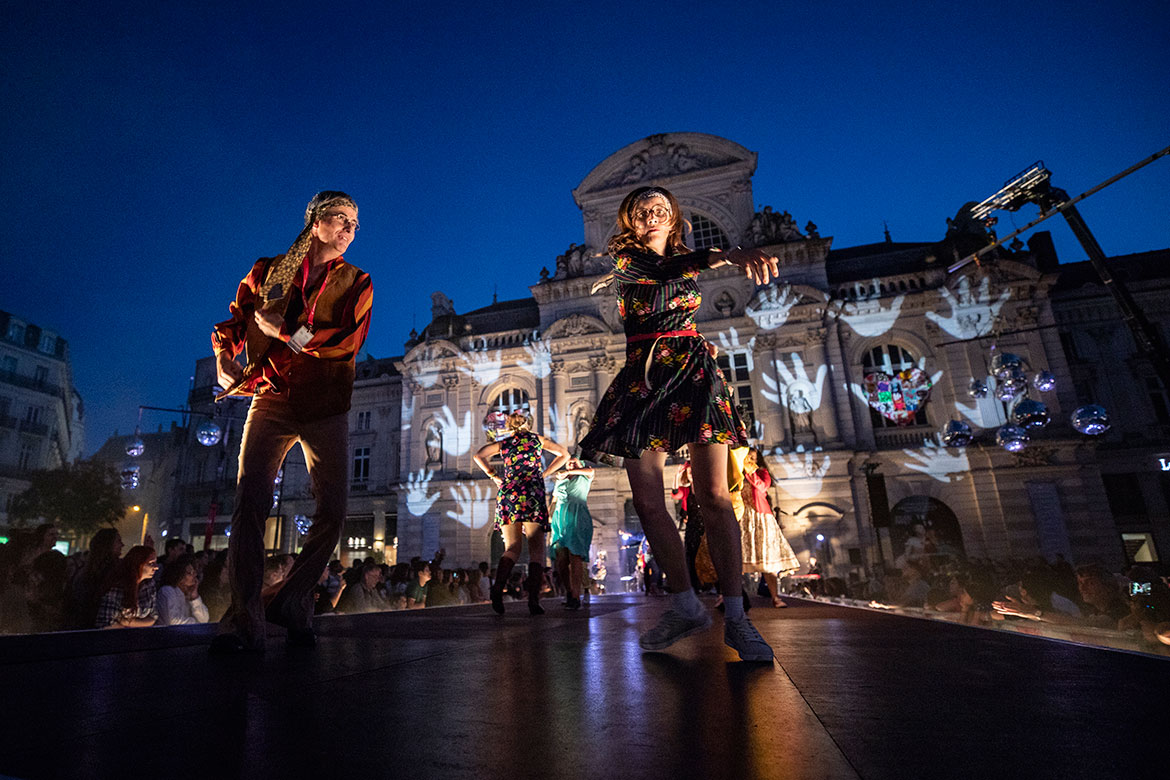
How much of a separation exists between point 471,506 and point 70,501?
20.0 m

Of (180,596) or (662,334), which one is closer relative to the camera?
(662,334)

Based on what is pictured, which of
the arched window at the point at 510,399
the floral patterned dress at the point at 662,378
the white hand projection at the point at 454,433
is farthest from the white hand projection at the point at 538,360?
the floral patterned dress at the point at 662,378

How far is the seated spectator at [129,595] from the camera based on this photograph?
522 cm

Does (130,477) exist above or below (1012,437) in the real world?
above

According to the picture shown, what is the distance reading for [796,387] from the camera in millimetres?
20688

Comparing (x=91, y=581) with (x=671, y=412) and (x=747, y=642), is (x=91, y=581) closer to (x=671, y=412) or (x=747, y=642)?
(x=671, y=412)

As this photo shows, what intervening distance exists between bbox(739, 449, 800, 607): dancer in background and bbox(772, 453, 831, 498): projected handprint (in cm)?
1310

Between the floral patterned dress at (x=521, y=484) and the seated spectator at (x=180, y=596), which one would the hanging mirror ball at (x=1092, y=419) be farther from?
the seated spectator at (x=180, y=596)

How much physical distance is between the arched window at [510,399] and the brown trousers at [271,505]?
21.5 m

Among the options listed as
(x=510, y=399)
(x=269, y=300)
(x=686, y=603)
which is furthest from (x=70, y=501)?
(x=686, y=603)

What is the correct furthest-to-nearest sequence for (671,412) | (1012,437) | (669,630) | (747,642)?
(1012,437), (671,412), (669,630), (747,642)

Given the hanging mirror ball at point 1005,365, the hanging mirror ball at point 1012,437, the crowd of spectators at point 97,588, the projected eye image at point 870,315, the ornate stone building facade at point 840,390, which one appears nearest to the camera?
the crowd of spectators at point 97,588

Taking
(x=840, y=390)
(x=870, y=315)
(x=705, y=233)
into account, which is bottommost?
(x=840, y=390)

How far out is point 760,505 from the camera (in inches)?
273
